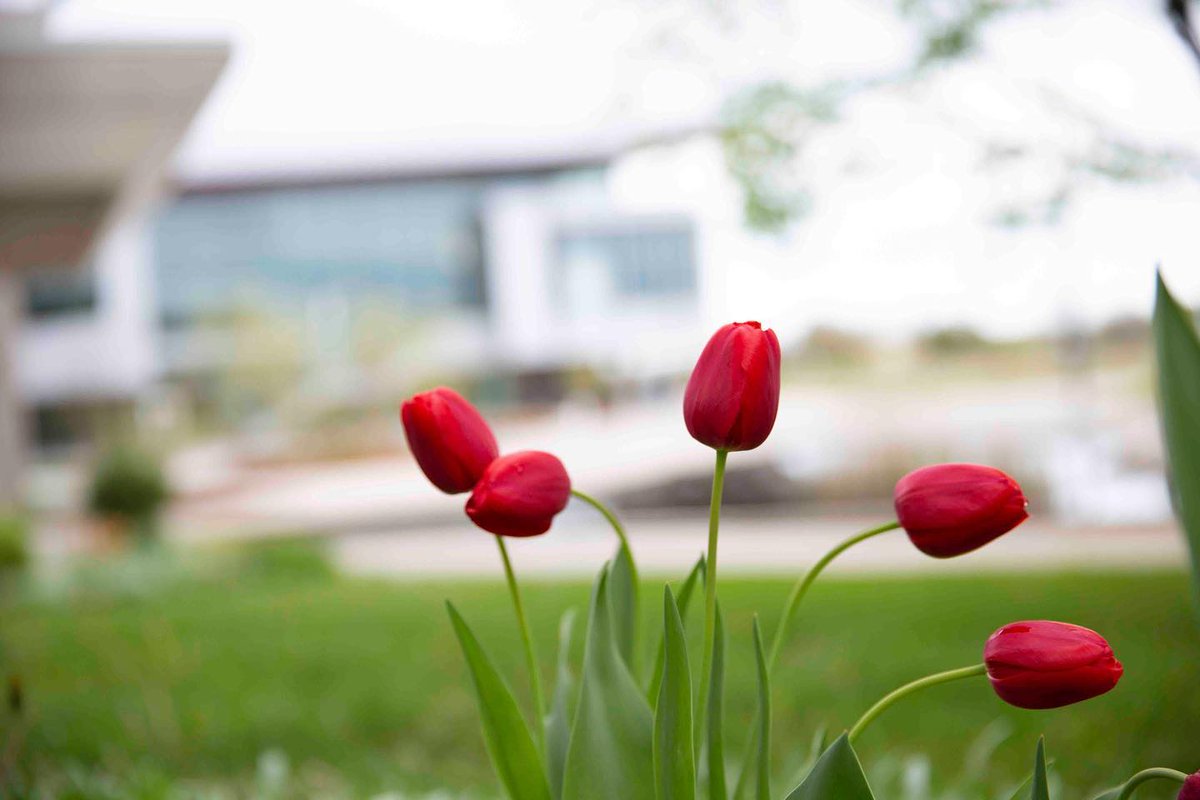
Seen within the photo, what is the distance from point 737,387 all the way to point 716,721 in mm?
252

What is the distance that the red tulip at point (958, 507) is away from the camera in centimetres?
71

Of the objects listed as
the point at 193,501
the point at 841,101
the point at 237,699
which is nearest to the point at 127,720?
the point at 237,699

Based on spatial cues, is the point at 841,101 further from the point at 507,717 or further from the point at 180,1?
the point at 180,1

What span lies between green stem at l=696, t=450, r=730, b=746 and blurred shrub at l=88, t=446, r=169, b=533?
9.22 metres

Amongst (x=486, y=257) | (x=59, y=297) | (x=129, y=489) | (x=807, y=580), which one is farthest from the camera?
(x=486, y=257)

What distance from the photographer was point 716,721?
0.77 m

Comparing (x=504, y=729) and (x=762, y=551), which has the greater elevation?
(x=504, y=729)

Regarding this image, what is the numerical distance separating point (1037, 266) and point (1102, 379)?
25.1ft

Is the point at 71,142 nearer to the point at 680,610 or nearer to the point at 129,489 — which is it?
the point at 129,489

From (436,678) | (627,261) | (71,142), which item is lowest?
(436,678)

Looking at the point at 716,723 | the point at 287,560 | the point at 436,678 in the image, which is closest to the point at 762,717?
the point at 716,723

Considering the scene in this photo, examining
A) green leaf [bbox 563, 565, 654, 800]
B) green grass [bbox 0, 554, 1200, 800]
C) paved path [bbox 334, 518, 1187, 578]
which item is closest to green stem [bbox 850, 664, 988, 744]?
green leaf [bbox 563, 565, 654, 800]

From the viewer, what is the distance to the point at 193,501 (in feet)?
61.6

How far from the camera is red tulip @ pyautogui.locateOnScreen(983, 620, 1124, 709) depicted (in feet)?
2.20
